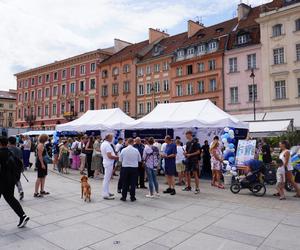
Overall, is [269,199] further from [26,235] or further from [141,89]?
[141,89]

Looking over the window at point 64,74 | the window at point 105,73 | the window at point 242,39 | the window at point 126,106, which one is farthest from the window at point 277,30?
the window at point 64,74

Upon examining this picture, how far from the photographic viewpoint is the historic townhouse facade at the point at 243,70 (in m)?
29.9

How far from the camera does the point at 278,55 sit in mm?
28625

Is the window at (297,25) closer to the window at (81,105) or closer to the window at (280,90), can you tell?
the window at (280,90)

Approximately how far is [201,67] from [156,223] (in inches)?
1198

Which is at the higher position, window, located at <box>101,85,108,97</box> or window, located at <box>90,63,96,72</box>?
window, located at <box>90,63,96,72</box>

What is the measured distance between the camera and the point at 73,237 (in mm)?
4930

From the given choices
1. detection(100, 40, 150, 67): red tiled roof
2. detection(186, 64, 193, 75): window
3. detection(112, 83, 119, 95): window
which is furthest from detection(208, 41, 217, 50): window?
detection(112, 83, 119, 95): window

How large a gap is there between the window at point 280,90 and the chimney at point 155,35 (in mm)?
22268

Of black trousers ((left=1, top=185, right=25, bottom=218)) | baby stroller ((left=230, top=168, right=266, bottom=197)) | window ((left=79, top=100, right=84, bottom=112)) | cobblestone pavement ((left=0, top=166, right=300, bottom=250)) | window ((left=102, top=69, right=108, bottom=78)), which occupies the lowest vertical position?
cobblestone pavement ((left=0, top=166, right=300, bottom=250))

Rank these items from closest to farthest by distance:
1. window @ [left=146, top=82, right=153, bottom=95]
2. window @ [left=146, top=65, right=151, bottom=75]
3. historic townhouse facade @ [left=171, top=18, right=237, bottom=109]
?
1. historic townhouse facade @ [left=171, top=18, right=237, bottom=109]
2. window @ [left=146, top=82, right=153, bottom=95]
3. window @ [left=146, top=65, right=151, bottom=75]

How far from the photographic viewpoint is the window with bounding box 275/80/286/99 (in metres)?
28.0

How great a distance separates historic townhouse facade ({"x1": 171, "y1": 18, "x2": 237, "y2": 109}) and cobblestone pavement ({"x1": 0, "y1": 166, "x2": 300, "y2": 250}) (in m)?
25.7

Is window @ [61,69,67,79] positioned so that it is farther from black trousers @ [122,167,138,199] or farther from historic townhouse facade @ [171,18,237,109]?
black trousers @ [122,167,138,199]
